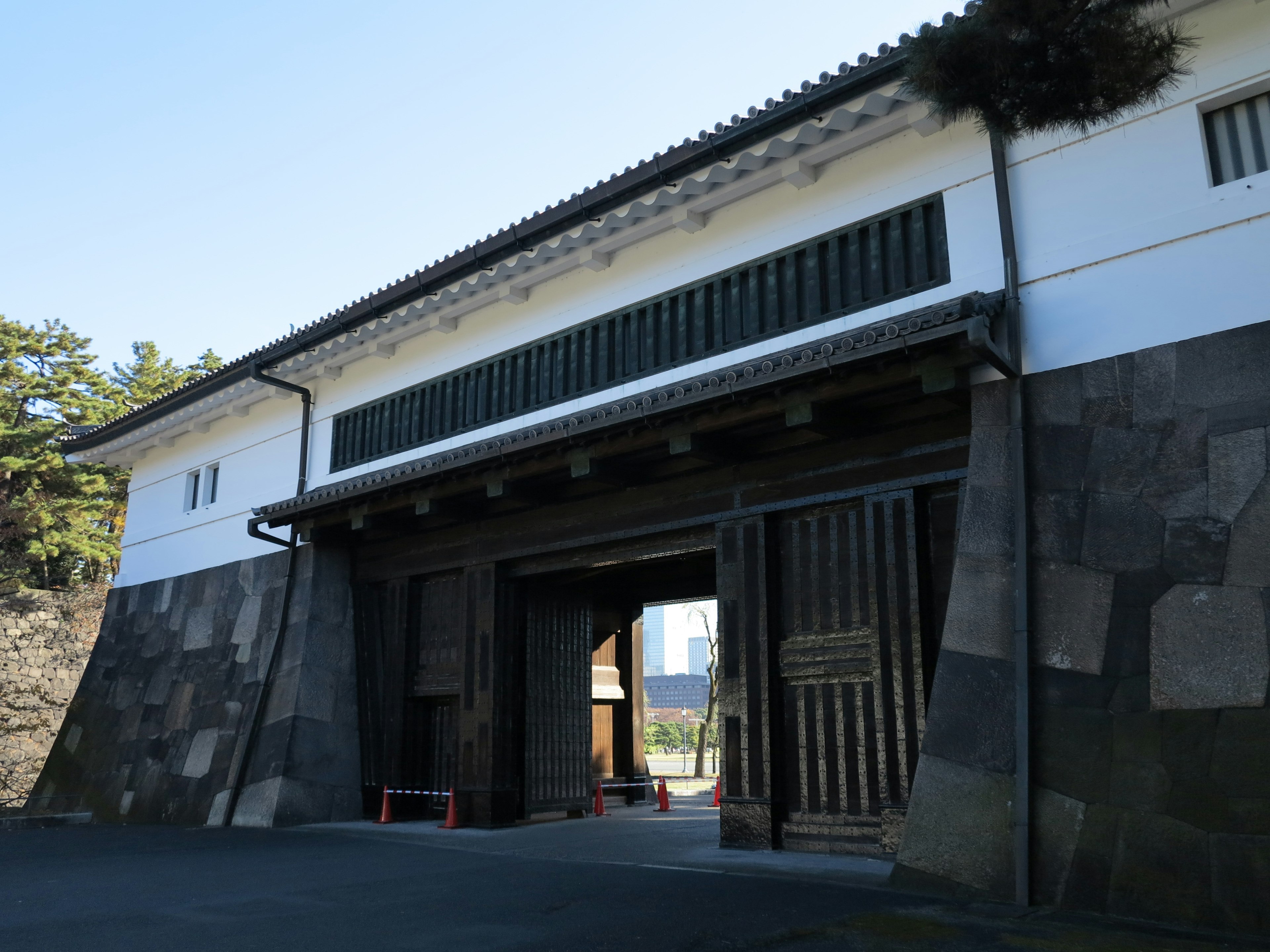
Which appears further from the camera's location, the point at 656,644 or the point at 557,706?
the point at 656,644

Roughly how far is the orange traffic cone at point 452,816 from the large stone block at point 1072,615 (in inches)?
299

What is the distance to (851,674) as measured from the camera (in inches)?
339

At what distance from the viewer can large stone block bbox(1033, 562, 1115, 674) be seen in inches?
262

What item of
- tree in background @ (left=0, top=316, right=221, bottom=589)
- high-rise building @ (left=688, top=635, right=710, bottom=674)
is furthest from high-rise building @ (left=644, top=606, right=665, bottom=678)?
tree in background @ (left=0, top=316, right=221, bottom=589)

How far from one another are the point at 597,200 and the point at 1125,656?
661 cm

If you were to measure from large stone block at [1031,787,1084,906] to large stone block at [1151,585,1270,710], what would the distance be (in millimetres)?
888

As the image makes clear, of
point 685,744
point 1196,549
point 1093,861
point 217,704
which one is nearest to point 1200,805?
point 1093,861

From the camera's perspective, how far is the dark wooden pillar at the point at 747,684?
8.84m

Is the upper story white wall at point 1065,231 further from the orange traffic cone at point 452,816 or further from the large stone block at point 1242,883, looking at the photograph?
the orange traffic cone at point 452,816

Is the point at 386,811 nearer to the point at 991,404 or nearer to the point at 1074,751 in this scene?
the point at 1074,751

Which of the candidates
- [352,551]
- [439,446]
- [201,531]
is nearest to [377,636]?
[352,551]

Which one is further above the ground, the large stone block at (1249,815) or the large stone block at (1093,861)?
the large stone block at (1249,815)

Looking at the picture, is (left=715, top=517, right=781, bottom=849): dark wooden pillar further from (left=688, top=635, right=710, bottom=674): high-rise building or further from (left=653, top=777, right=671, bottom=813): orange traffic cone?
(left=688, top=635, right=710, bottom=674): high-rise building

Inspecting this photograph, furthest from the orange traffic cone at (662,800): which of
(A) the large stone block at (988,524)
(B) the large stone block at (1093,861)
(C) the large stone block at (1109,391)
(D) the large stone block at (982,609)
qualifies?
(C) the large stone block at (1109,391)
